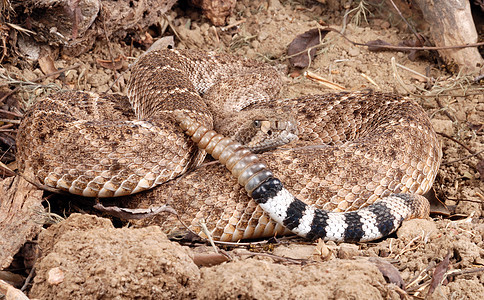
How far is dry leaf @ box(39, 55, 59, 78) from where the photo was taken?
18.3ft

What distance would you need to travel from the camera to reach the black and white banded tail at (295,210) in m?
3.58

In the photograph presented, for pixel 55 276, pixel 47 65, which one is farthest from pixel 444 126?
pixel 47 65

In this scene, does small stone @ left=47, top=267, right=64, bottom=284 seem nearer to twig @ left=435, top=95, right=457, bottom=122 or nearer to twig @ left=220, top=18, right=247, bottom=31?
twig @ left=435, top=95, right=457, bottom=122

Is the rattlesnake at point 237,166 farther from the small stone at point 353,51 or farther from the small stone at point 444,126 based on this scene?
the small stone at point 353,51

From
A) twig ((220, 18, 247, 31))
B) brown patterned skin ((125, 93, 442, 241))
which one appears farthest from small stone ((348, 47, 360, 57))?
brown patterned skin ((125, 93, 442, 241))

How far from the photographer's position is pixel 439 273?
2990 mm

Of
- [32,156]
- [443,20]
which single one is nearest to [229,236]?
[32,156]

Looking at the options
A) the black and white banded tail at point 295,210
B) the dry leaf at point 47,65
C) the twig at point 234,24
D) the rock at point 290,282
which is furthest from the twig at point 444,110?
the dry leaf at point 47,65

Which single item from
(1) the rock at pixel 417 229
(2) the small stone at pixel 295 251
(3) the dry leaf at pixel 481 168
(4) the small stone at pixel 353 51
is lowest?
(3) the dry leaf at pixel 481 168

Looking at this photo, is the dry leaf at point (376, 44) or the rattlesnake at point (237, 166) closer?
the rattlesnake at point (237, 166)

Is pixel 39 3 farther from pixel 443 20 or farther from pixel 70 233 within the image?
pixel 443 20

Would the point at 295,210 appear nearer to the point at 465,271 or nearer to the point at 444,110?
the point at 465,271

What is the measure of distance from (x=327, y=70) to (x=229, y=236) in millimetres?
3291

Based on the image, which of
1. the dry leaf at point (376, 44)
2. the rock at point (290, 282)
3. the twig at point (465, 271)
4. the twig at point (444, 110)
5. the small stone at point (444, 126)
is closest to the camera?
the rock at point (290, 282)
